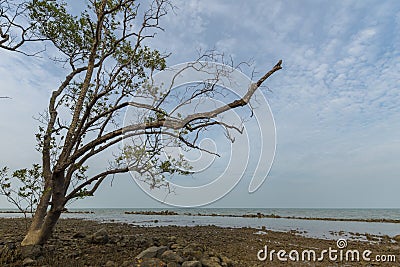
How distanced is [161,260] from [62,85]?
8.81 m

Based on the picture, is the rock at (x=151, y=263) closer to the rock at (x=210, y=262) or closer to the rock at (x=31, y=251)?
the rock at (x=210, y=262)

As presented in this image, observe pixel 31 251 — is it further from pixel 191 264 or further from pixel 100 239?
pixel 191 264

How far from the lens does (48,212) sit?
→ 10539mm

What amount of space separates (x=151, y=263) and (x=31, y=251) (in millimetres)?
3995

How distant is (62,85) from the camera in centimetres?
1312

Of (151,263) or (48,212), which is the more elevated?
(48,212)

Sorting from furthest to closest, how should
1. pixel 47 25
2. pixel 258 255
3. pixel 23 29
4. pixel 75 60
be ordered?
pixel 75 60 → pixel 258 255 → pixel 47 25 → pixel 23 29

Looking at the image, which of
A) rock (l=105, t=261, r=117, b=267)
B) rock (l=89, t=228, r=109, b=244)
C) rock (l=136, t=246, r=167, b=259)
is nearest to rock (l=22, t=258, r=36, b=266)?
rock (l=105, t=261, r=117, b=267)

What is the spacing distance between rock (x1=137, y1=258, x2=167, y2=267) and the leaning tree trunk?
4232 mm

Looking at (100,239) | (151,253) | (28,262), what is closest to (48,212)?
(28,262)

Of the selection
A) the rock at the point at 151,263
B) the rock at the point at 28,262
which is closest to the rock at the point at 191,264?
the rock at the point at 151,263

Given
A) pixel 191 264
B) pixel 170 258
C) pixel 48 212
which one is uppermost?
pixel 48 212

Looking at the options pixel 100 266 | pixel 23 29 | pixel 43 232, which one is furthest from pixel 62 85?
pixel 100 266

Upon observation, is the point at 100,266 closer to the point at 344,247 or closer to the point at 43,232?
the point at 43,232
